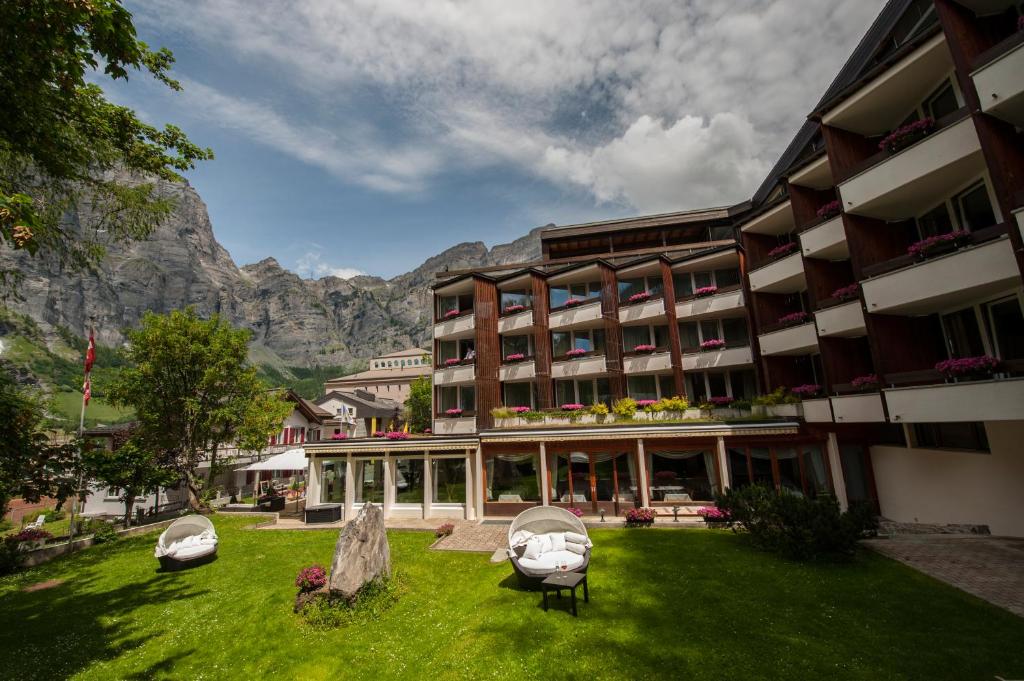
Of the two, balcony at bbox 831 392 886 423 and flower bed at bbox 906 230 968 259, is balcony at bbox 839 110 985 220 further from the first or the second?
balcony at bbox 831 392 886 423

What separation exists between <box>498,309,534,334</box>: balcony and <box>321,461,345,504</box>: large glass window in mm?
13871

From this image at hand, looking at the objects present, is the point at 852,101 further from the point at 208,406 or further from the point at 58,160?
the point at 208,406

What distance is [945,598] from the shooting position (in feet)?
33.7

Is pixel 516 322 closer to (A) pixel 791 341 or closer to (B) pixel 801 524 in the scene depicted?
(A) pixel 791 341

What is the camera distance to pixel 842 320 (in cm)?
1784

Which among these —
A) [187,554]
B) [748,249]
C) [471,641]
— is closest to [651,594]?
[471,641]

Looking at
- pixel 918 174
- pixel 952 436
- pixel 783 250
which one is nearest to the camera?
pixel 918 174

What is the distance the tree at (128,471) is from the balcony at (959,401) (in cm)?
3651

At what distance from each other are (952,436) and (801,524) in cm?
830

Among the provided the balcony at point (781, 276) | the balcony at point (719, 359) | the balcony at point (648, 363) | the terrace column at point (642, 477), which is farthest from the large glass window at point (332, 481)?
the balcony at point (781, 276)

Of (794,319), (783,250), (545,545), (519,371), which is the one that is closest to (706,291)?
(783,250)

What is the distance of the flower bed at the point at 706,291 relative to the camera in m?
27.7

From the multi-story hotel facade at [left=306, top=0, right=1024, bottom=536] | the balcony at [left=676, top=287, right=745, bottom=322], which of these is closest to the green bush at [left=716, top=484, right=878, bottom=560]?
the multi-story hotel facade at [left=306, top=0, right=1024, bottom=536]

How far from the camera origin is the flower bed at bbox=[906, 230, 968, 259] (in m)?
13.0
